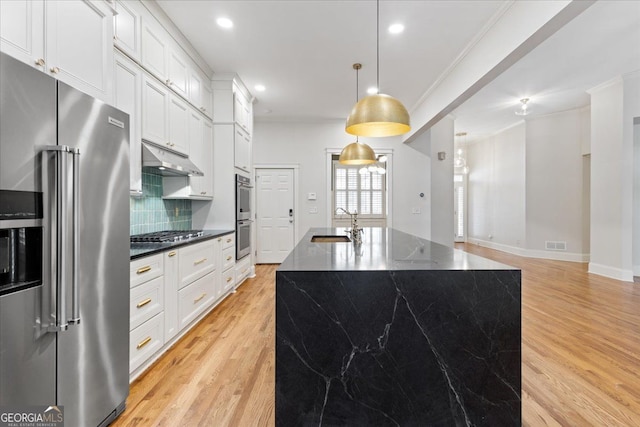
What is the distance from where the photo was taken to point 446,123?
624 cm

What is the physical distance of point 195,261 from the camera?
291 centimetres

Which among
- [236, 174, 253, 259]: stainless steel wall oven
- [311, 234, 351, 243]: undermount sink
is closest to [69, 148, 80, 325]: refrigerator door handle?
[311, 234, 351, 243]: undermount sink

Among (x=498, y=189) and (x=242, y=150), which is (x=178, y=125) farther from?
(x=498, y=189)

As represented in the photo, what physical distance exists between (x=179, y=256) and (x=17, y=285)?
4.62 feet

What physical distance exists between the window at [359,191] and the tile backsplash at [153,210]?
3.43m

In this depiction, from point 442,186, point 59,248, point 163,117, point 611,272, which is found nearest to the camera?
point 59,248

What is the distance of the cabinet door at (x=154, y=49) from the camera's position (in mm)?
2590

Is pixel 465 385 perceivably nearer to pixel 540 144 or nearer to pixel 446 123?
pixel 446 123

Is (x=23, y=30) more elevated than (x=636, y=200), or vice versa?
(x=23, y=30)

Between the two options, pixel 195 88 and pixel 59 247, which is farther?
pixel 195 88

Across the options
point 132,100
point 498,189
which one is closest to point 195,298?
point 132,100

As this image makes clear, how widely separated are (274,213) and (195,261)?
11.2 ft

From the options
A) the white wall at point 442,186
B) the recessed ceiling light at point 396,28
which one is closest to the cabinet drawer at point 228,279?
the recessed ceiling light at point 396,28

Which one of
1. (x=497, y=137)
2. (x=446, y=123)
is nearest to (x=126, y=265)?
(x=446, y=123)
